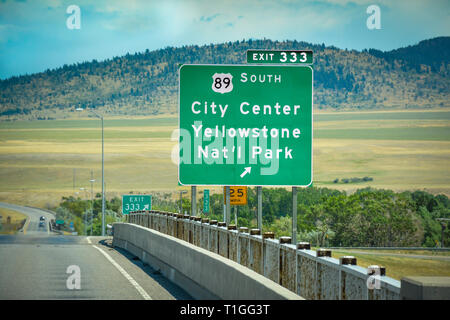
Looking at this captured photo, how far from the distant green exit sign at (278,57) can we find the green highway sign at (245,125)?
0.32m

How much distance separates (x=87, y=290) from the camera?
16.1 metres

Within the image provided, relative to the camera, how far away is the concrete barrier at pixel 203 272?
1068cm

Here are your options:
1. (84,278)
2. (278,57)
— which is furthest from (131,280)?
(278,57)

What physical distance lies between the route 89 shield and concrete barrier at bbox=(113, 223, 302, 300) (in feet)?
12.3

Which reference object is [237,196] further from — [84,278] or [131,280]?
[131,280]

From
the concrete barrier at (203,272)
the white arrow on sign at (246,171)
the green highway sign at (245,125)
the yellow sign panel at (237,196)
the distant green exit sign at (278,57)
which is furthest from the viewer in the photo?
the yellow sign panel at (237,196)

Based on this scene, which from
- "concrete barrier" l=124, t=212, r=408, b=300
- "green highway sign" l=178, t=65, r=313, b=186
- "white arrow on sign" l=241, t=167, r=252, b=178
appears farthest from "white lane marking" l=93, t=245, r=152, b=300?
"white arrow on sign" l=241, t=167, r=252, b=178

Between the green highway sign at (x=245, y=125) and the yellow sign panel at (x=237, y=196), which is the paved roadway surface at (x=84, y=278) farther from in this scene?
the yellow sign panel at (x=237, y=196)

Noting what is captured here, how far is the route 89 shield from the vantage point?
19078mm

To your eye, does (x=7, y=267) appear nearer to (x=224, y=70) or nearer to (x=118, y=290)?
(x=118, y=290)

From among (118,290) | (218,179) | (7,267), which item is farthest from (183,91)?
(7,267)

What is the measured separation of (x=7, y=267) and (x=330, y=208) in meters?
133

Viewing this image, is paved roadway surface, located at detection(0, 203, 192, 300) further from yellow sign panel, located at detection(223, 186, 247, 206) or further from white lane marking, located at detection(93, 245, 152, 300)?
yellow sign panel, located at detection(223, 186, 247, 206)

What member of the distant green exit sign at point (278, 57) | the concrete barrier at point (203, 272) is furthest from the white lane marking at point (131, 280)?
the distant green exit sign at point (278, 57)
